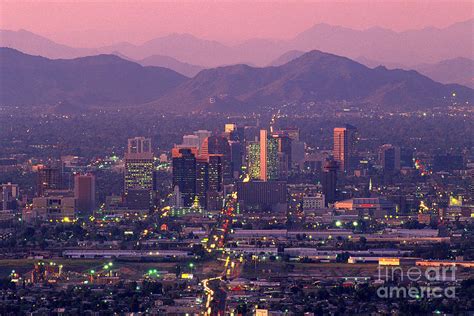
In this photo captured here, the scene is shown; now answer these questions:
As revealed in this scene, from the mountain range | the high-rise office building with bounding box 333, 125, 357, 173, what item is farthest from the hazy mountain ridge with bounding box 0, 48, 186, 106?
the high-rise office building with bounding box 333, 125, 357, 173

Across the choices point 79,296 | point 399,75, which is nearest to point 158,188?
point 79,296

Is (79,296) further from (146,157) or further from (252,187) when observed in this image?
(146,157)

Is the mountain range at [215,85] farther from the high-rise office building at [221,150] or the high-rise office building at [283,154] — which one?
the high-rise office building at [221,150]

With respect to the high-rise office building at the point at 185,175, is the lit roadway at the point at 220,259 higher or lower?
lower

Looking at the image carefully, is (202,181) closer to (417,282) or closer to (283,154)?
(283,154)

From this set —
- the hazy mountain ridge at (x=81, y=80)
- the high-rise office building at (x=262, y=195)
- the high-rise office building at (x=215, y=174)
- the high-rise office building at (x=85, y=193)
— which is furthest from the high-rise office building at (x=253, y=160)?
the hazy mountain ridge at (x=81, y=80)

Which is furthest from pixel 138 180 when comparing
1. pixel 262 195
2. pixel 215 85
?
pixel 215 85
